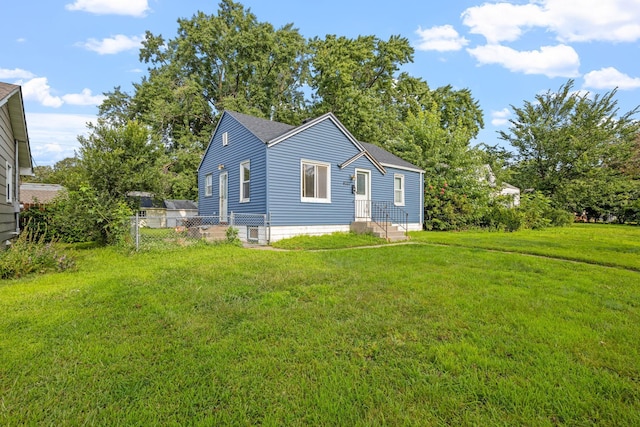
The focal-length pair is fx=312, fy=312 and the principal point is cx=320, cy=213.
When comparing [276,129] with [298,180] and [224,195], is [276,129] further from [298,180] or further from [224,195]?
[224,195]

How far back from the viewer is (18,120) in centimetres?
926

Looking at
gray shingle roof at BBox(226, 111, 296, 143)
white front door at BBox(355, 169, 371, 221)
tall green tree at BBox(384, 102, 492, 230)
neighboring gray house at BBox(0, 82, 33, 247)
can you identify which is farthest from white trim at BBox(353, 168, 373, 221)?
neighboring gray house at BBox(0, 82, 33, 247)

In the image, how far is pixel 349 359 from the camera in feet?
8.75

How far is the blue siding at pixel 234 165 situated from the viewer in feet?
36.6

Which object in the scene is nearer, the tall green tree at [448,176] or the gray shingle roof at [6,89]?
the gray shingle roof at [6,89]

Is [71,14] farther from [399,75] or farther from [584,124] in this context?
[584,124]

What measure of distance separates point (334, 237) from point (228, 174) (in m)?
5.32

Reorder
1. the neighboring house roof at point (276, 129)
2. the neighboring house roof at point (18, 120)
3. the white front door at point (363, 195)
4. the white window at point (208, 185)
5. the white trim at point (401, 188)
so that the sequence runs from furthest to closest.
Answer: the white trim at point (401, 188) < the white window at point (208, 185) < the white front door at point (363, 195) < the neighboring house roof at point (276, 129) < the neighboring house roof at point (18, 120)

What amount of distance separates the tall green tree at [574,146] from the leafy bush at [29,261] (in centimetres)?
3090

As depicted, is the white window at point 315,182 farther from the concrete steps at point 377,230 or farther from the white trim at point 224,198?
the white trim at point 224,198

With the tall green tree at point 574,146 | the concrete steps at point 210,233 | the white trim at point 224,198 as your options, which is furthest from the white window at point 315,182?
the tall green tree at point 574,146

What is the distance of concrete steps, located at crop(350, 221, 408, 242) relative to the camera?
1162 cm

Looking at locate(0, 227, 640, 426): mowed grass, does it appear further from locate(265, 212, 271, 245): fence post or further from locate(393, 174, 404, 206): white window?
locate(393, 174, 404, 206): white window

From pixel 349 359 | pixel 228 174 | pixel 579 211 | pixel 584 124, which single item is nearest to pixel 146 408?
pixel 349 359
